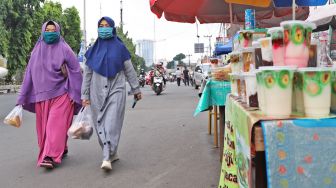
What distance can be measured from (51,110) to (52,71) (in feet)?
1.64

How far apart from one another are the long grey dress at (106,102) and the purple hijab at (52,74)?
0.34 m

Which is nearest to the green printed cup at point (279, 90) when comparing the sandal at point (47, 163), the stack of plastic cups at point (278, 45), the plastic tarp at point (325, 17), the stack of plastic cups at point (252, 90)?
the stack of plastic cups at point (278, 45)

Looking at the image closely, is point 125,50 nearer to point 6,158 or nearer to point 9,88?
point 6,158

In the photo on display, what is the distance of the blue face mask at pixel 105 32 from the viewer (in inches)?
217

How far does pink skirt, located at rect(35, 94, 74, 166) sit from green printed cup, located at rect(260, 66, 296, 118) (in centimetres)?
388

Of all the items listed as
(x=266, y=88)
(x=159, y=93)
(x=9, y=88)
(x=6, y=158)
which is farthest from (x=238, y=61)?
(x=9, y=88)

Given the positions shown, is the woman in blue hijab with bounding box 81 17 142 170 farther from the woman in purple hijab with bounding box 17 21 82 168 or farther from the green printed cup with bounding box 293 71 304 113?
the green printed cup with bounding box 293 71 304 113

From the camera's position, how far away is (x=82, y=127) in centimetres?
531

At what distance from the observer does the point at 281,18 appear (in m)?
8.43

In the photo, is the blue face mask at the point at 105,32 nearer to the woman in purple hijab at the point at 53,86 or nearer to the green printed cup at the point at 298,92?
the woman in purple hijab at the point at 53,86

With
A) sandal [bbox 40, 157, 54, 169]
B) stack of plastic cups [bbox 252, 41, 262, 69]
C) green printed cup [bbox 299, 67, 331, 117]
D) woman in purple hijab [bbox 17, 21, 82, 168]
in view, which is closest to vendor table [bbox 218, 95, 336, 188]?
green printed cup [bbox 299, 67, 331, 117]

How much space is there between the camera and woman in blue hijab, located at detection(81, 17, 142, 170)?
5484 mm

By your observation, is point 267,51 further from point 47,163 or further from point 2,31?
point 2,31

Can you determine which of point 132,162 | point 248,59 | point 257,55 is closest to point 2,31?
point 132,162
